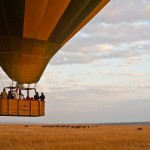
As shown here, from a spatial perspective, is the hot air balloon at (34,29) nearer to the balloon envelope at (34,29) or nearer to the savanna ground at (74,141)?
the balloon envelope at (34,29)

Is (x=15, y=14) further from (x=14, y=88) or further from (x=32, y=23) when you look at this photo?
(x=14, y=88)

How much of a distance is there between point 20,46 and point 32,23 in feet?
4.02

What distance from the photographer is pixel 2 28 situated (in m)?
18.0

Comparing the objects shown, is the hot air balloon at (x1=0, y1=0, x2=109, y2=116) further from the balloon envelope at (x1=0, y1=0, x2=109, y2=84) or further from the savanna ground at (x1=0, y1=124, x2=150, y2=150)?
the savanna ground at (x1=0, y1=124, x2=150, y2=150)

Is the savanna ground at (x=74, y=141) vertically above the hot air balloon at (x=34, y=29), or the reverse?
the hot air balloon at (x=34, y=29)

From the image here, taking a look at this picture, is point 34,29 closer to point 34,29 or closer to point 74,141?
point 34,29

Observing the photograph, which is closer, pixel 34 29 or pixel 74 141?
pixel 34 29

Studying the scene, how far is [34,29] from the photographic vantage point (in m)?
18.1

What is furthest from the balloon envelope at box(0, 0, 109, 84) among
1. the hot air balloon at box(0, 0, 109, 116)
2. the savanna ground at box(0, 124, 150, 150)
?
the savanna ground at box(0, 124, 150, 150)

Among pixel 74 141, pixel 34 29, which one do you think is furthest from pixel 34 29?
pixel 74 141

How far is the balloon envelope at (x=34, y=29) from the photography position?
17.3m

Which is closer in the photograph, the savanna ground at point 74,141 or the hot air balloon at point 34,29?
the hot air balloon at point 34,29

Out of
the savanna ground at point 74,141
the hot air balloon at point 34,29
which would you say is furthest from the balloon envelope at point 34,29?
the savanna ground at point 74,141

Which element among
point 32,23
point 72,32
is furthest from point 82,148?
point 32,23
